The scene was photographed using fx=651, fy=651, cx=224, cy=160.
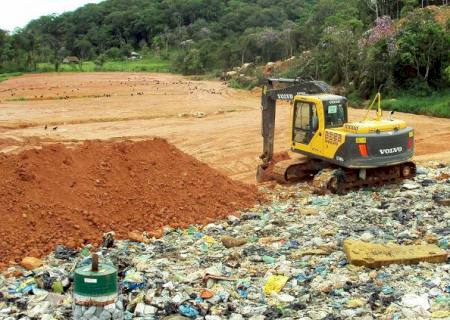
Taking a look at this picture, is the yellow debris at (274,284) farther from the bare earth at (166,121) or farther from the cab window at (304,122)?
the bare earth at (166,121)

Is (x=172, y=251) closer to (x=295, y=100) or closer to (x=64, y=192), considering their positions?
(x=64, y=192)

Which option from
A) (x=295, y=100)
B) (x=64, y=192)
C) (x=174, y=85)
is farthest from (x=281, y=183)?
(x=174, y=85)

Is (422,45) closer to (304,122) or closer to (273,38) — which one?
(304,122)

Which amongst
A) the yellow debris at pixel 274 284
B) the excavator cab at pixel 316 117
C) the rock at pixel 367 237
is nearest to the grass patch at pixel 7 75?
the excavator cab at pixel 316 117

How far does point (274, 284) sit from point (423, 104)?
79.2ft

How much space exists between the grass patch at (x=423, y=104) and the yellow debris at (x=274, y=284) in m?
22.1

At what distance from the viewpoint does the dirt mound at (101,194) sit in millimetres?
9703

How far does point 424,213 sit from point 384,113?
19425 mm

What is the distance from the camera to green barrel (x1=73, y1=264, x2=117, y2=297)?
6273 millimetres

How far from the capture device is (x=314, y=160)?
47.6 ft

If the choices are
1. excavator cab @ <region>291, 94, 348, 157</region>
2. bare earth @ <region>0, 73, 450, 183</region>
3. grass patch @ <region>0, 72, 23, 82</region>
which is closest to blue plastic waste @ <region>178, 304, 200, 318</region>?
excavator cab @ <region>291, 94, 348, 157</region>

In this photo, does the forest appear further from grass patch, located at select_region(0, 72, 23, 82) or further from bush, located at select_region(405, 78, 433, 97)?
grass patch, located at select_region(0, 72, 23, 82)

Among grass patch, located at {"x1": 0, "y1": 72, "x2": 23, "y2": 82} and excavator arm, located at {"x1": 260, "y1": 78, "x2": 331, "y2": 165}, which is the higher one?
excavator arm, located at {"x1": 260, "y1": 78, "x2": 331, "y2": 165}

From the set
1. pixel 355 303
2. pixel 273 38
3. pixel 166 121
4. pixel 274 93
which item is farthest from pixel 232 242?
pixel 273 38
